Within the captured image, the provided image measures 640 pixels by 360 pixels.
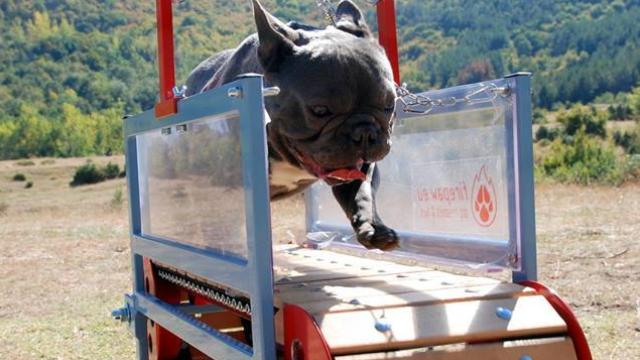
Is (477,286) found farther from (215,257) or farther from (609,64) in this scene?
(609,64)

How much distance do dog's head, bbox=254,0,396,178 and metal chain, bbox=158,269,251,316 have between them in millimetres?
531

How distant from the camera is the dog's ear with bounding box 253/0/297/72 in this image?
108 inches

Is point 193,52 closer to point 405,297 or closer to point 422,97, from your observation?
point 422,97

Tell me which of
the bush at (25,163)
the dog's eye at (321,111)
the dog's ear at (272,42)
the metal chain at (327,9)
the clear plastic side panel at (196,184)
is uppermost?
the metal chain at (327,9)

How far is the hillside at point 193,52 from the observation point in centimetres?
4306

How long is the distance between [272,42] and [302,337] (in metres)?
1.12

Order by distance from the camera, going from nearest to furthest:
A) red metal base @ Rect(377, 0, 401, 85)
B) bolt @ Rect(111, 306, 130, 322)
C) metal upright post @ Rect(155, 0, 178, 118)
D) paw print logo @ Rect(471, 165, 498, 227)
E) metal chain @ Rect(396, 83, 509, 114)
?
metal chain @ Rect(396, 83, 509, 114) < paw print logo @ Rect(471, 165, 498, 227) < metal upright post @ Rect(155, 0, 178, 118) < red metal base @ Rect(377, 0, 401, 85) < bolt @ Rect(111, 306, 130, 322)

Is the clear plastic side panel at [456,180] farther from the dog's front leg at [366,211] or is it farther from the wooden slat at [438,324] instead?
the wooden slat at [438,324]

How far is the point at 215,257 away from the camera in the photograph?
8.03 feet

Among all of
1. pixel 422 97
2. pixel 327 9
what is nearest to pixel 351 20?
pixel 327 9

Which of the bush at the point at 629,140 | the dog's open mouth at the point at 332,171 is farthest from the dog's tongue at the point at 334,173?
the bush at the point at 629,140

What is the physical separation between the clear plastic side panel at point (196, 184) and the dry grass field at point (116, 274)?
1522 mm

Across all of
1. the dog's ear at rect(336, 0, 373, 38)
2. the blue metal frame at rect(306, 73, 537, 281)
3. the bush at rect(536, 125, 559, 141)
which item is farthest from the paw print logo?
the bush at rect(536, 125, 559, 141)

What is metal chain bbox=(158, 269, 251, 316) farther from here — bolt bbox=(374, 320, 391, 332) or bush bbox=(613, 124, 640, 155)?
bush bbox=(613, 124, 640, 155)
